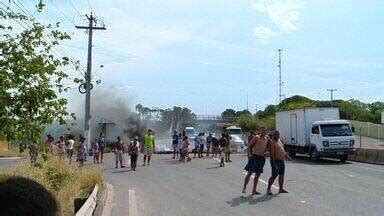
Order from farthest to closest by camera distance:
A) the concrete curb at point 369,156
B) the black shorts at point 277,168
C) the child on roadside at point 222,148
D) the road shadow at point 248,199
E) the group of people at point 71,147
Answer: the concrete curb at point 369,156 → the child on roadside at point 222,148 → the group of people at point 71,147 → the black shorts at point 277,168 → the road shadow at point 248,199

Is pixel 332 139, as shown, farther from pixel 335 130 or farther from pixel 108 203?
pixel 108 203

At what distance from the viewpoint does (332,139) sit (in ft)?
105

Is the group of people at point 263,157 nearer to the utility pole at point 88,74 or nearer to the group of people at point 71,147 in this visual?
the group of people at point 71,147

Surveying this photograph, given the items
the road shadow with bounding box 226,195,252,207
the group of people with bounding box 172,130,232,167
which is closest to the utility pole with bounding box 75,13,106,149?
the group of people with bounding box 172,130,232,167

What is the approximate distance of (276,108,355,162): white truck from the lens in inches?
1268

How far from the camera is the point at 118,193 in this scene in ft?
58.1

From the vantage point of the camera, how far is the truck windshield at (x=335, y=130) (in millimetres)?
32594

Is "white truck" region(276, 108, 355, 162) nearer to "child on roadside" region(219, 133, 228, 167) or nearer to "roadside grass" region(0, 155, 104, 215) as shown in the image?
"child on roadside" region(219, 133, 228, 167)

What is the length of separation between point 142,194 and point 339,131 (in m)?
18.2

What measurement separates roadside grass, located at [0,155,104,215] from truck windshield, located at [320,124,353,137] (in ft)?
56.7

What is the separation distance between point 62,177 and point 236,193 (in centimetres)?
493

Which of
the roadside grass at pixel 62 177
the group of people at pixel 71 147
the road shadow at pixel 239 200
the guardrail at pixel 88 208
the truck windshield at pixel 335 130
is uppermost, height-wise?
the truck windshield at pixel 335 130

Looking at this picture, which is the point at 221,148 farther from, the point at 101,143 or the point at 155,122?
the point at 155,122

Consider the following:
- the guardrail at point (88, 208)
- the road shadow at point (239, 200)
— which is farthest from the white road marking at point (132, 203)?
the road shadow at point (239, 200)
